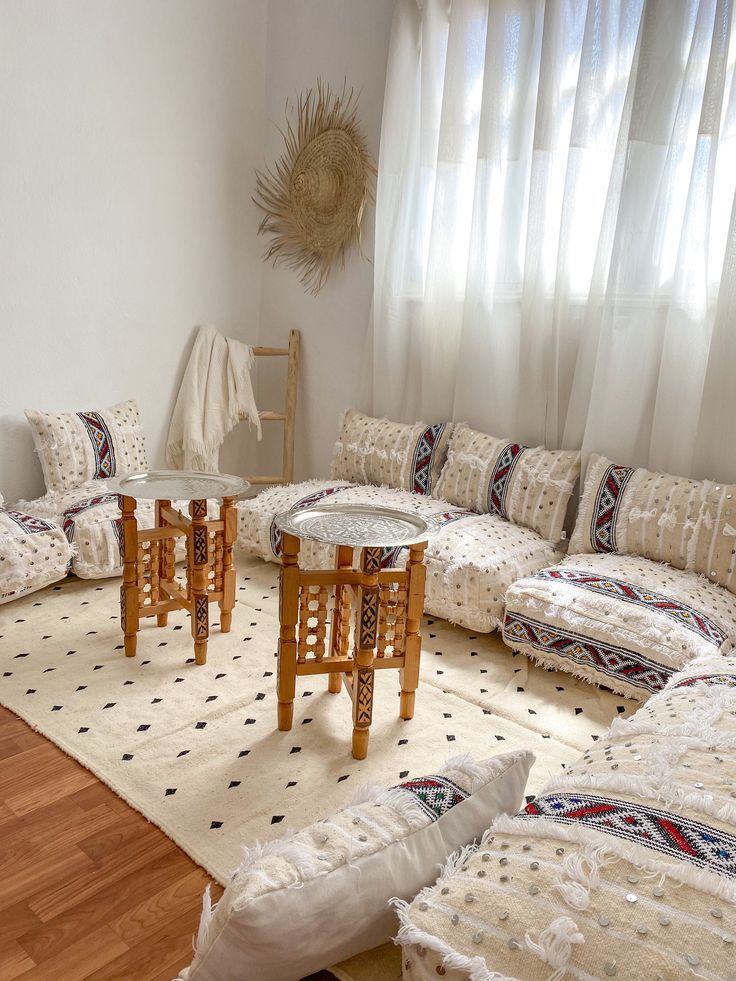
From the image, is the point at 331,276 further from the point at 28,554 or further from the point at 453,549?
→ the point at 28,554

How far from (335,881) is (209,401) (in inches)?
126

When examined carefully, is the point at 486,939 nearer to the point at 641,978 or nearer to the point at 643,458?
the point at 641,978

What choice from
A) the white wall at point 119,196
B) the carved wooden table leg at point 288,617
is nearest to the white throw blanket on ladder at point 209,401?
the white wall at point 119,196

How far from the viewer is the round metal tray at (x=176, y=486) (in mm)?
2389

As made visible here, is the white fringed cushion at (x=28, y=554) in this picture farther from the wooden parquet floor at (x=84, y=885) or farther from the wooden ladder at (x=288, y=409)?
the wooden ladder at (x=288, y=409)

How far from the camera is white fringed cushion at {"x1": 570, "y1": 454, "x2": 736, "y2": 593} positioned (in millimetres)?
2521

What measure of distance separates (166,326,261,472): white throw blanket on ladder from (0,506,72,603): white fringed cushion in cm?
102

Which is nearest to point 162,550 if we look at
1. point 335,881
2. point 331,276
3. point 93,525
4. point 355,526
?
point 93,525

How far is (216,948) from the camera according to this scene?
2.98 feet

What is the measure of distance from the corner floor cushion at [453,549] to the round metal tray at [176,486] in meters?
0.59

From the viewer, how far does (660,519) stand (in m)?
2.63

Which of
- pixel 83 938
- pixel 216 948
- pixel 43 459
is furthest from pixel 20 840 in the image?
pixel 43 459

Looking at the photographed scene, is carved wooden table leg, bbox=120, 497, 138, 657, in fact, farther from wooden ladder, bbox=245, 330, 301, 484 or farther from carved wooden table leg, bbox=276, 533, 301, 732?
wooden ladder, bbox=245, 330, 301, 484

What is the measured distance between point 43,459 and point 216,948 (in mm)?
2746
